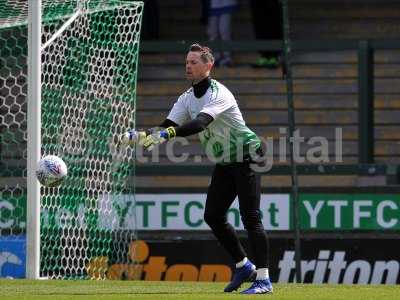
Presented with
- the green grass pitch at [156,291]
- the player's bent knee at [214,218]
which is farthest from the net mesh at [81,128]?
the player's bent knee at [214,218]

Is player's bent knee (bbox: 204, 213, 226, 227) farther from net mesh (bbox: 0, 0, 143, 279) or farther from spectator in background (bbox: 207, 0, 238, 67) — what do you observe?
spectator in background (bbox: 207, 0, 238, 67)

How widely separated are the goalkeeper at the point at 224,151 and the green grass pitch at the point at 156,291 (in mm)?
351

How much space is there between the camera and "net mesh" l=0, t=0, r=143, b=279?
14.3 meters

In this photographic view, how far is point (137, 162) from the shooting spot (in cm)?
1664

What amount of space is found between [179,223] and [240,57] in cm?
439

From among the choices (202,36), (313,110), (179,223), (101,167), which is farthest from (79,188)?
(202,36)

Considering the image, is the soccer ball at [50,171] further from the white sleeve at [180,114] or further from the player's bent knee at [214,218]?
the player's bent knee at [214,218]

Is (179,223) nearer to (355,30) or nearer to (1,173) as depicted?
(1,173)

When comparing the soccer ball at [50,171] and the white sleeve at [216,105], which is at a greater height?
the white sleeve at [216,105]

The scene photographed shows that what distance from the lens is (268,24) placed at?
18.3m

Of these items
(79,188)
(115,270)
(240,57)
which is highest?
(240,57)

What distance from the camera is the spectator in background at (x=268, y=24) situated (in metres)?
18.1

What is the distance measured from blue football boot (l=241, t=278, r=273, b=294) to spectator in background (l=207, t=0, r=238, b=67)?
8.18 metres

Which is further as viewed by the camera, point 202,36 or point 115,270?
point 202,36
